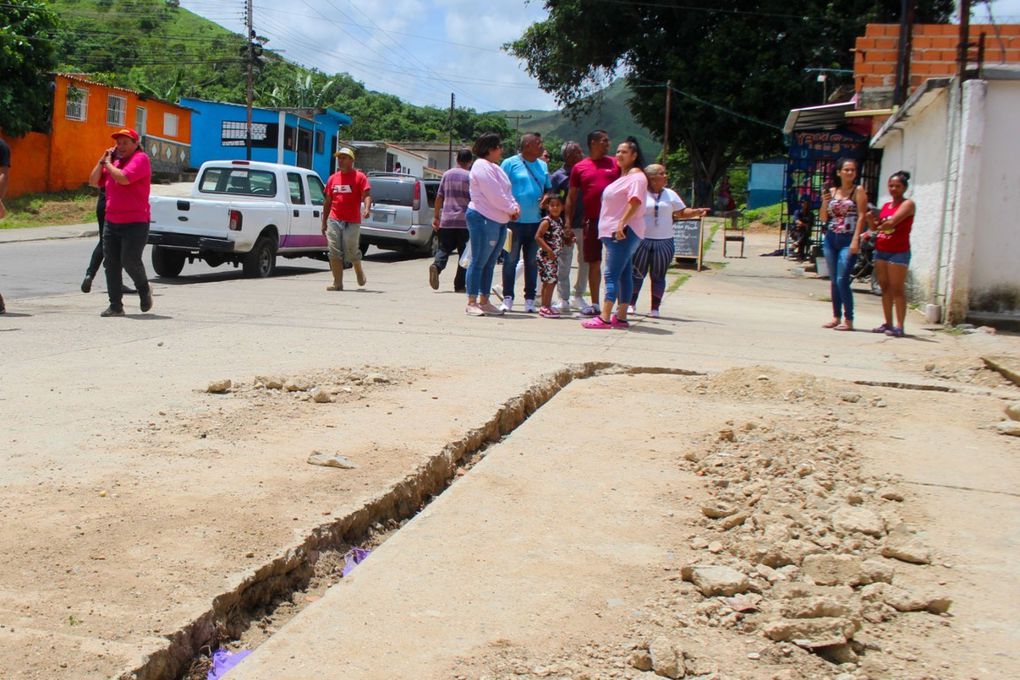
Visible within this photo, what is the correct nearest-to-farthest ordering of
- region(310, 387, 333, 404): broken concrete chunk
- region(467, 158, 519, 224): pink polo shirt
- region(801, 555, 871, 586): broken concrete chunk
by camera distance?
1. region(801, 555, 871, 586): broken concrete chunk
2. region(310, 387, 333, 404): broken concrete chunk
3. region(467, 158, 519, 224): pink polo shirt

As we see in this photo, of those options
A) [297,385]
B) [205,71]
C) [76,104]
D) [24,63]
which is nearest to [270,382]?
[297,385]

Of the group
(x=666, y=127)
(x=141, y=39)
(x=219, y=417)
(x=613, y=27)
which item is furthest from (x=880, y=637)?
(x=141, y=39)

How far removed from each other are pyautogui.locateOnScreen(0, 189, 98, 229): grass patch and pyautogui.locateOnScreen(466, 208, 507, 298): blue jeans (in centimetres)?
1875

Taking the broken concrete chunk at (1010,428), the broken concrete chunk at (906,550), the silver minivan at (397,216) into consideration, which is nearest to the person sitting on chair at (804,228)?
the silver minivan at (397,216)

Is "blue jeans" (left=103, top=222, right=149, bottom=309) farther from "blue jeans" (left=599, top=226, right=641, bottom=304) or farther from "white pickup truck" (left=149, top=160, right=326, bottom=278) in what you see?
"white pickup truck" (left=149, top=160, right=326, bottom=278)

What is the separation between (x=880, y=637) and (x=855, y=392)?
144 inches

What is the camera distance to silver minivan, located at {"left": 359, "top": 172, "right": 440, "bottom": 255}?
19906mm

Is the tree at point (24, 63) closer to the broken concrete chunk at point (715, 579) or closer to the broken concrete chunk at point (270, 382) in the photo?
the broken concrete chunk at point (270, 382)

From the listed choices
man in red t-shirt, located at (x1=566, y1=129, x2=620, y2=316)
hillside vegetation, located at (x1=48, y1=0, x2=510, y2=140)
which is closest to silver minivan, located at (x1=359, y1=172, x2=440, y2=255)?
man in red t-shirt, located at (x1=566, y1=129, x2=620, y2=316)

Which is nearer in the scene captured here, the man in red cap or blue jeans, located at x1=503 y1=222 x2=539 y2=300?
the man in red cap

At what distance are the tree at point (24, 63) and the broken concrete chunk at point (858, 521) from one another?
29.5 m

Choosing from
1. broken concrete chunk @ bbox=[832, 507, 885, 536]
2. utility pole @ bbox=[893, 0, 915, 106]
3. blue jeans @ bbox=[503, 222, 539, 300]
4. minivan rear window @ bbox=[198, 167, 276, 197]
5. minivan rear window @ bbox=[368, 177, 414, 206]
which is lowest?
broken concrete chunk @ bbox=[832, 507, 885, 536]

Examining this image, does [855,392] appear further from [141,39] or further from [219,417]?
[141,39]

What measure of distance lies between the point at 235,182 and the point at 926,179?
30.0 feet
